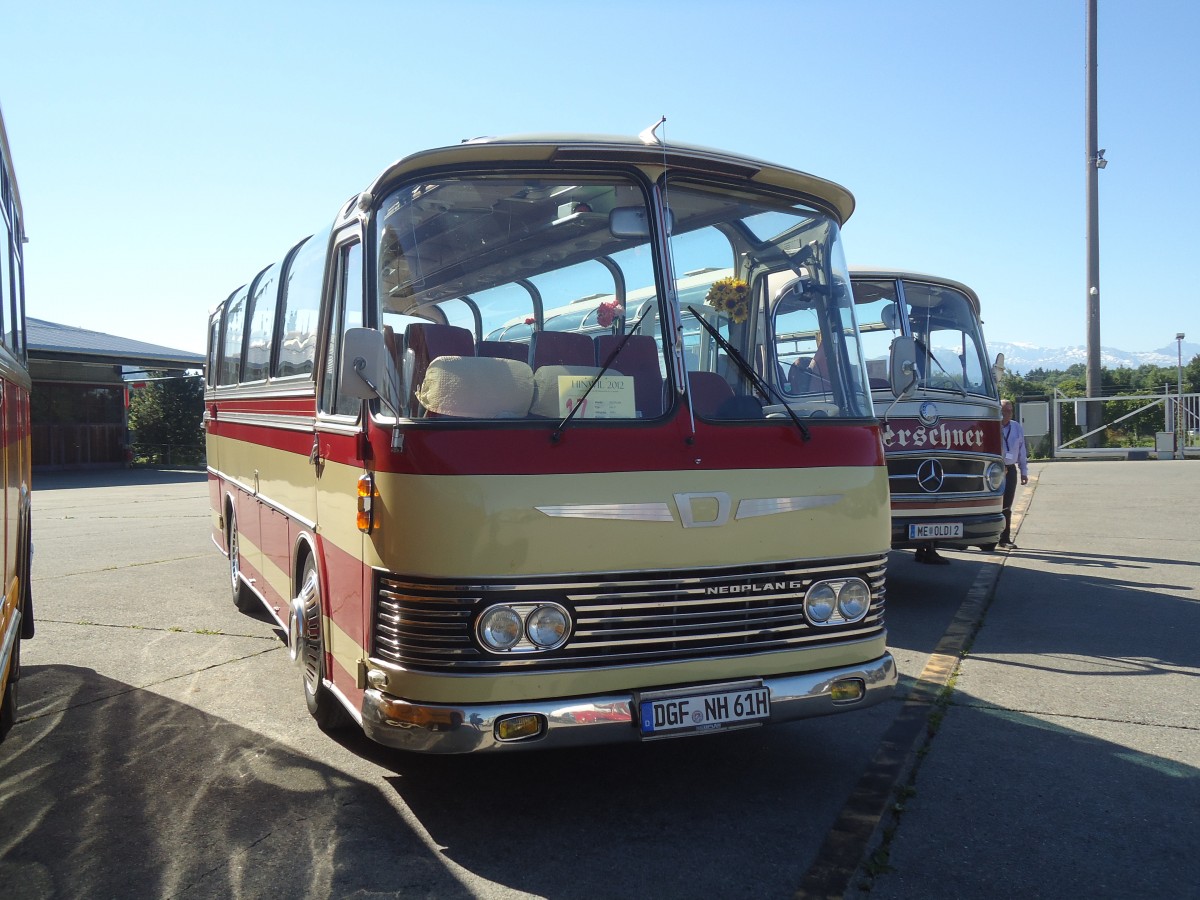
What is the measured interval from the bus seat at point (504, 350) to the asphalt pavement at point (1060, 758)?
2.43 metres

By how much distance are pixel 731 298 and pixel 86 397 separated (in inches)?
1450

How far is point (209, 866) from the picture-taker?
4.03 meters

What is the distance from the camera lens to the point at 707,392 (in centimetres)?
463

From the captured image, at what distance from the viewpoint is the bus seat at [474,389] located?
13.8 ft

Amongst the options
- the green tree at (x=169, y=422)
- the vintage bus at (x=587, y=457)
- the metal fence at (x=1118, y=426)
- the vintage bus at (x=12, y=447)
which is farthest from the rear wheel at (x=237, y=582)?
the green tree at (x=169, y=422)

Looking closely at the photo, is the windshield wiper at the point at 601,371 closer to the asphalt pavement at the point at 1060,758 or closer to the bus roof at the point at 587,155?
the bus roof at the point at 587,155

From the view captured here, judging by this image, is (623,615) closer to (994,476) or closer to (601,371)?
(601,371)

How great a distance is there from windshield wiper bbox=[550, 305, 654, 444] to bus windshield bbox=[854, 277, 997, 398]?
5.20 meters

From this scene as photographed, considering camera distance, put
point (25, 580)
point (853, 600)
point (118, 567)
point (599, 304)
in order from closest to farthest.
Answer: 1. point (853, 600)
2. point (599, 304)
3. point (25, 580)
4. point (118, 567)

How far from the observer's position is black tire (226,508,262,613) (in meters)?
9.14

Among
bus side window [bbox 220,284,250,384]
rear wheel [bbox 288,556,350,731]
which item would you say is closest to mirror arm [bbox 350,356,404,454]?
rear wheel [bbox 288,556,350,731]

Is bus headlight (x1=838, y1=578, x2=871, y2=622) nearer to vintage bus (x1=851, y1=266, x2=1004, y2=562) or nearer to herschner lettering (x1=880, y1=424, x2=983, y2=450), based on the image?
vintage bus (x1=851, y1=266, x2=1004, y2=562)

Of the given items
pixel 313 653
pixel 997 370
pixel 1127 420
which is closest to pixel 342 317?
pixel 313 653

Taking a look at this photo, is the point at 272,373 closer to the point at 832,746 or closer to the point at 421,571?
the point at 421,571
